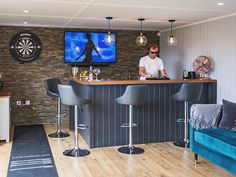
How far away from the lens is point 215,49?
19.7ft

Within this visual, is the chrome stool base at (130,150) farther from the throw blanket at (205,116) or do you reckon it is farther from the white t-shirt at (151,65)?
the white t-shirt at (151,65)

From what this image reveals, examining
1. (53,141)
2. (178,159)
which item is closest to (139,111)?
(178,159)

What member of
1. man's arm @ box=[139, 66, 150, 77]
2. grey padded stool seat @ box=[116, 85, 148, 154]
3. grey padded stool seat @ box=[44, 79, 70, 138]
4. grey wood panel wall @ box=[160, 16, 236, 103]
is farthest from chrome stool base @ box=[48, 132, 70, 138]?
grey wood panel wall @ box=[160, 16, 236, 103]

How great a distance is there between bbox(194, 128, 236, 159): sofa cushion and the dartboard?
4.43 metres

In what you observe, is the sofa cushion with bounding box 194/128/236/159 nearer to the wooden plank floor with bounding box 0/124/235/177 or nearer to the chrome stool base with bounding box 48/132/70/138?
the wooden plank floor with bounding box 0/124/235/177

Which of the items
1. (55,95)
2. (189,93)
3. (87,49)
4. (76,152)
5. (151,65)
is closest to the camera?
(76,152)

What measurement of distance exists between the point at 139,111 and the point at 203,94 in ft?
4.19

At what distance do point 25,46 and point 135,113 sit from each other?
326 centimetres

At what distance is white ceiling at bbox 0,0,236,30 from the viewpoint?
14.8 feet

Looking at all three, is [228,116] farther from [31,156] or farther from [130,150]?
[31,156]

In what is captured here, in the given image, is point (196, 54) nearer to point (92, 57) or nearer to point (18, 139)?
point (92, 57)

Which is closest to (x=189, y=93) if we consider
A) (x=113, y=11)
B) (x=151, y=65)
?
(x=151, y=65)

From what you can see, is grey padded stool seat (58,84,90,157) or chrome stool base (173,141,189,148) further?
chrome stool base (173,141,189,148)

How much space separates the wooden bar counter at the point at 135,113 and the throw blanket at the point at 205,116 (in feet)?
3.63
